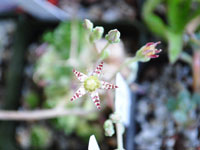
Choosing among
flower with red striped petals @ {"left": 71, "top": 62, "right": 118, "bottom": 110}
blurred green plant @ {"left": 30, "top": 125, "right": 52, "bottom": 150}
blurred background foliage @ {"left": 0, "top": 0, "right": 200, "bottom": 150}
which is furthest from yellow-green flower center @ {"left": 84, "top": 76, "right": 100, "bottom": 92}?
blurred green plant @ {"left": 30, "top": 125, "right": 52, "bottom": 150}

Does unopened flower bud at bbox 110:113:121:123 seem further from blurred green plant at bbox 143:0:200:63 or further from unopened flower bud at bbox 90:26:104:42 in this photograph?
blurred green plant at bbox 143:0:200:63

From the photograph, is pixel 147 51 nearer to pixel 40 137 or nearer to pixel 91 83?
pixel 91 83

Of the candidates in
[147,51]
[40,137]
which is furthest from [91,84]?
[40,137]

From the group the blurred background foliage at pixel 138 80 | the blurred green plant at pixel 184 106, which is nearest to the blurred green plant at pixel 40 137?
the blurred background foliage at pixel 138 80

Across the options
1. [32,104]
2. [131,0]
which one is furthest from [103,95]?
[131,0]

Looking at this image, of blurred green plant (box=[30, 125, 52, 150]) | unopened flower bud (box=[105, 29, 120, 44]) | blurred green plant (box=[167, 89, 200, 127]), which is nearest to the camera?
unopened flower bud (box=[105, 29, 120, 44])

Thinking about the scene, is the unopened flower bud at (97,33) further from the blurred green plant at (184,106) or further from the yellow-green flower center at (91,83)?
the blurred green plant at (184,106)
